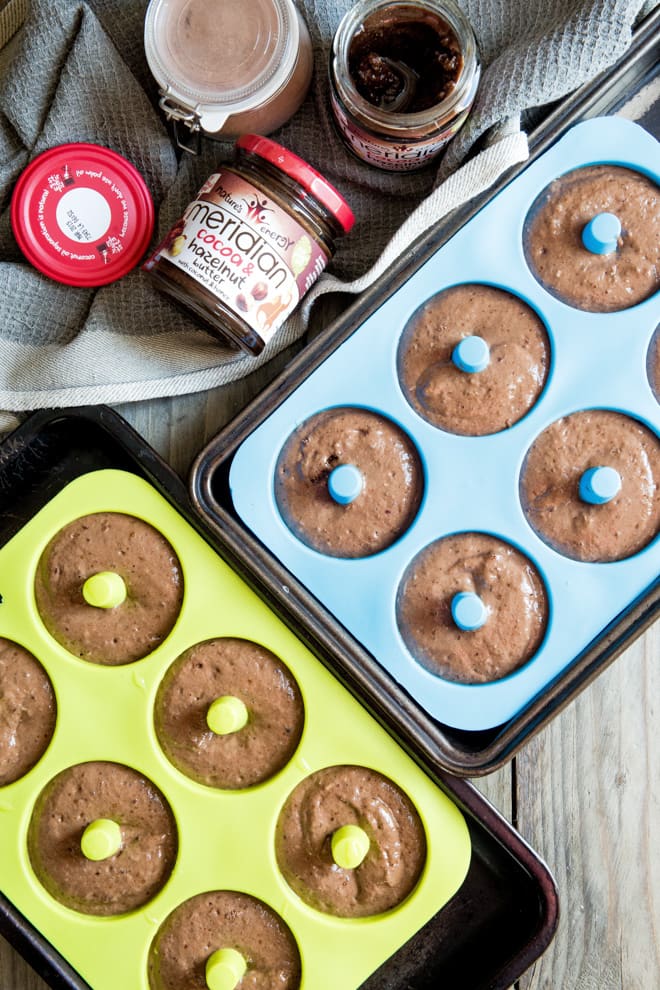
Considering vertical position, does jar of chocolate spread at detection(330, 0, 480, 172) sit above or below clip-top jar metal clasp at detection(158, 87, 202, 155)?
above

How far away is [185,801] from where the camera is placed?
1110 mm

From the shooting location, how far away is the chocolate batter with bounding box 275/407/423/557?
1120 millimetres

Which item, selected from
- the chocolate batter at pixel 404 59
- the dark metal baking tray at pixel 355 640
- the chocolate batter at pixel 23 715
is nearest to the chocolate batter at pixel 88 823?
the chocolate batter at pixel 23 715

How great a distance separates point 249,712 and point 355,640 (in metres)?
0.16

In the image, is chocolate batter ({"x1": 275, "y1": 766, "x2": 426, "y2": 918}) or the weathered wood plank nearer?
chocolate batter ({"x1": 275, "y1": 766, "x2": 426, "y2": 918})

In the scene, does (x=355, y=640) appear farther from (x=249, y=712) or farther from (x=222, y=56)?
(x=222, y=56)

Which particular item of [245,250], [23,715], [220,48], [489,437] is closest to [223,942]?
[23,715]

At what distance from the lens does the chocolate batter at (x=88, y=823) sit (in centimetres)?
111

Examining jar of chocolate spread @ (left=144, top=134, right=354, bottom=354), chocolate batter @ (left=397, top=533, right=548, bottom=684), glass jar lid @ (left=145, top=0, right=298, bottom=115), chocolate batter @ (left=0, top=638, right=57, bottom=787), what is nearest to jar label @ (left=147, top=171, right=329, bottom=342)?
jar of chocolate spread @ (left=144, top=134, right=354, bottom=354)

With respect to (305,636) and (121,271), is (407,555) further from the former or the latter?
(121,271)

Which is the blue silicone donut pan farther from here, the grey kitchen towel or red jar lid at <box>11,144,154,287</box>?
red jar lid at <box>11,144,154,287</box>

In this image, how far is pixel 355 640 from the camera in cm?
110

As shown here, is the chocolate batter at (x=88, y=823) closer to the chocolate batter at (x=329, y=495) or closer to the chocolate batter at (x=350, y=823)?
the chocolate batter at (x=350, y=823)

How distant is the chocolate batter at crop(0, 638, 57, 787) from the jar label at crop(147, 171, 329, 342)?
1.68ft
